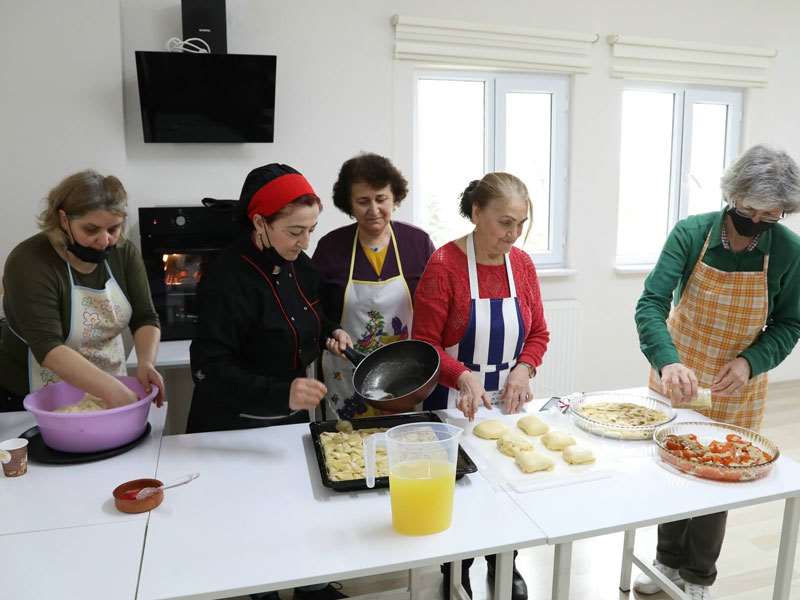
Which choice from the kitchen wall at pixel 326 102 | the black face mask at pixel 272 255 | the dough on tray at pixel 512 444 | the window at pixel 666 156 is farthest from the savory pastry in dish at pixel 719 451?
the window at pixel 666 156

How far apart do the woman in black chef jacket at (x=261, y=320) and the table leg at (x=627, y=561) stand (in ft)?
4.30

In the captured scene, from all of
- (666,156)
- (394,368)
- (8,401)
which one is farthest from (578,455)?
(666,156)

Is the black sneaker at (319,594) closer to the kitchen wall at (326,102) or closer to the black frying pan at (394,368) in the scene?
the black frying pan at (394,368)

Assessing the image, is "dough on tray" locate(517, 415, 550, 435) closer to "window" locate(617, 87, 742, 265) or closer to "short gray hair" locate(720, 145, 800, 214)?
"short gray hair" locate(720, 145, 800, 214)

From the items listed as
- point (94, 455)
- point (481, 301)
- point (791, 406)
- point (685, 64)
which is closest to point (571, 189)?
point (685, 64)

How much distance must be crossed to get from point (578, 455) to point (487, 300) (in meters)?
0.57

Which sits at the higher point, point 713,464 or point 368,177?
point 368,177

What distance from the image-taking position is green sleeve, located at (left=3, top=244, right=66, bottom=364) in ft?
5.55

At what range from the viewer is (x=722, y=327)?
80.0 inches

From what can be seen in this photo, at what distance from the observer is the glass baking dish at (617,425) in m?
1.71

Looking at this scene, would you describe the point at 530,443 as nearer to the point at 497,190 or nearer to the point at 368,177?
the point at 497,190

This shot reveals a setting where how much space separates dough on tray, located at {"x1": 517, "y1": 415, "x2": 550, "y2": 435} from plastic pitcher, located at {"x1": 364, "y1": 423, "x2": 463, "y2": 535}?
52cm

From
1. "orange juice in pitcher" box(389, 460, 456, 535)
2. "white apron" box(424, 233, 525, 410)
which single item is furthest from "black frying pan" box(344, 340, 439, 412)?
"orange juice in pitcher" box(389, 460, 456, 535)

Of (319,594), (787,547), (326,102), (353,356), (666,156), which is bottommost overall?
(319,594)
